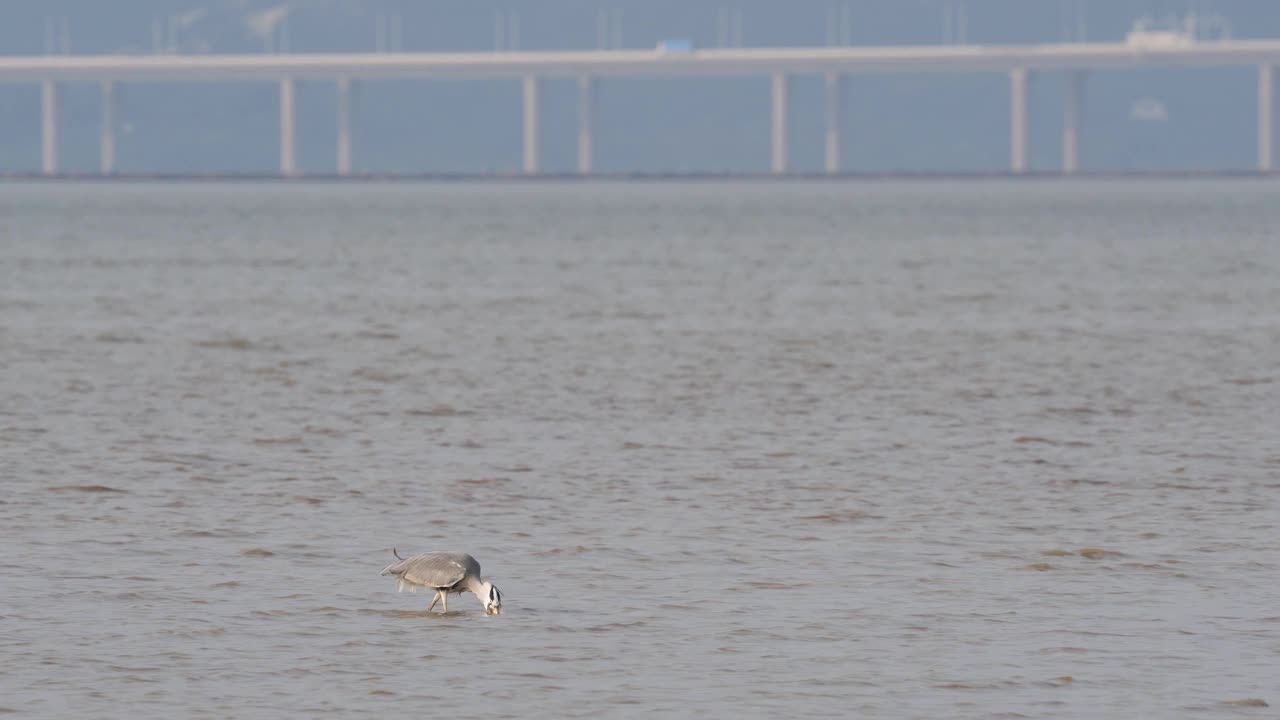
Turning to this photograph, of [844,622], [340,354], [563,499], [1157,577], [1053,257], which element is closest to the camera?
[844,622]

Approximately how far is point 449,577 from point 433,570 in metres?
0.17

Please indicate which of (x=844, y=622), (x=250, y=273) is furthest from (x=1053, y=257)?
(x=844, y=622)

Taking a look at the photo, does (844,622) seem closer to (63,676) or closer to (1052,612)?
(1052,612)

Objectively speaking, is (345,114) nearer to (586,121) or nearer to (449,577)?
(586,121)

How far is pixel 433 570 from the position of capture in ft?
41.5

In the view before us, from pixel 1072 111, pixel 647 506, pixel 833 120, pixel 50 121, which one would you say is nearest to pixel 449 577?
pixel 647 506

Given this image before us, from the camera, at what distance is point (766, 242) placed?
255 ft

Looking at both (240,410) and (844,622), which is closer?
(844,622)

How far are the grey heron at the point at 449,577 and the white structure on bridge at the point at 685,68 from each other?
157683mm

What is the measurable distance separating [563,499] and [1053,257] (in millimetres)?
49630

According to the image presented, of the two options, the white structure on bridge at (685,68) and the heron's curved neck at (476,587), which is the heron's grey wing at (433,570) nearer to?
the heron's curved neck at (476,587)

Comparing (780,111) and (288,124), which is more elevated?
(780,111)

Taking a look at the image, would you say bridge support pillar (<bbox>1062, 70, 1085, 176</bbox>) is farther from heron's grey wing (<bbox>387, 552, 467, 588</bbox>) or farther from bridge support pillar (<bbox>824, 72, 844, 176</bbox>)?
heron's grey wing (<bbox>387, 552, 467, 588</bbox>)

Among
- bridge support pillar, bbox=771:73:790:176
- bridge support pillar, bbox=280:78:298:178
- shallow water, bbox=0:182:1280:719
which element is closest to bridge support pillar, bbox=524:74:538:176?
bridge support pillar, bbox=280:78:298:178
